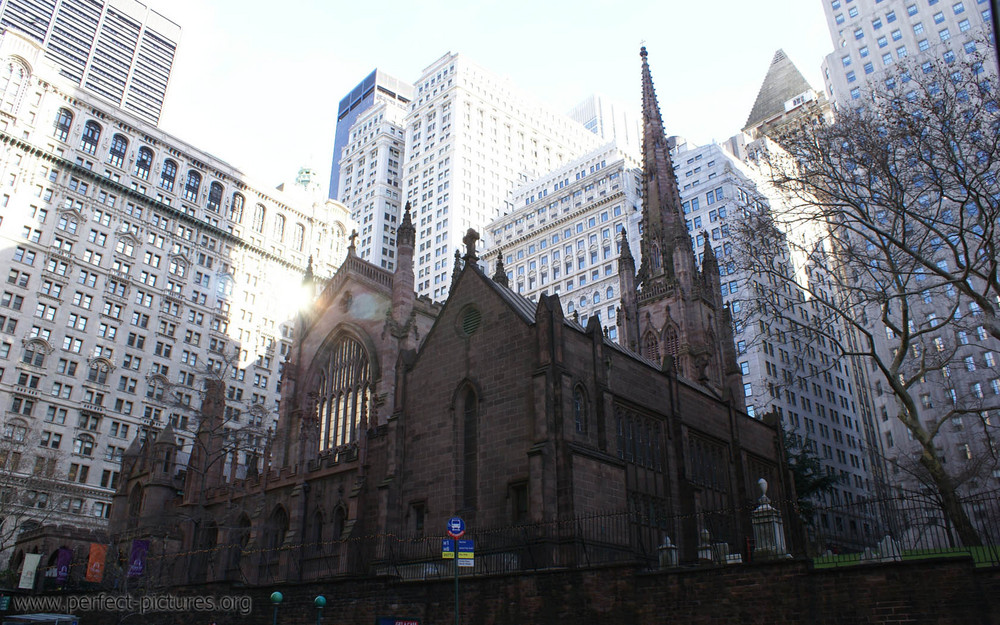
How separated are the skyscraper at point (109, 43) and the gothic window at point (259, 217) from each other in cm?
6889

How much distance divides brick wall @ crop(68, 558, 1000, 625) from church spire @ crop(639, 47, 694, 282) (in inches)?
1350

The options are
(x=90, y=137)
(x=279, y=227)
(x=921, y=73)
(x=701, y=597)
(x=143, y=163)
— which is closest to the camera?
(x=701, y=597)

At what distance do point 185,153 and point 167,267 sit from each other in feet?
50.6

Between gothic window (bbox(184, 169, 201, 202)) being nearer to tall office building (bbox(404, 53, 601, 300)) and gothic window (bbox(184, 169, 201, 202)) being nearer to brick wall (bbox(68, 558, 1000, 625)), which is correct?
tall office building (bbox(404, 53, 601, 300))

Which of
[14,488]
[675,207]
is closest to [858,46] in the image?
[675,207]

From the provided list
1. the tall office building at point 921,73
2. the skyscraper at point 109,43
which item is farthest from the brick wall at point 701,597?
the skyscraper at point 109,43

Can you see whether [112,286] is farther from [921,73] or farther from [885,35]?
[885,35]

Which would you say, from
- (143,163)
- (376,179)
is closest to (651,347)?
(143,163)

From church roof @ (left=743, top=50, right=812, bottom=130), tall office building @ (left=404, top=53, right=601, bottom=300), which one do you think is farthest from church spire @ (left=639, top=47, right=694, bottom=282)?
church roof @ (left=743, top=50, right=812, bottom=130)

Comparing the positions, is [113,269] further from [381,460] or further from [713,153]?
[713,153]

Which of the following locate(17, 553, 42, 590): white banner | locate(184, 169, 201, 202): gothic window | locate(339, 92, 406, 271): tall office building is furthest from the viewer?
locate(339, 92, 406, 271): tall office building

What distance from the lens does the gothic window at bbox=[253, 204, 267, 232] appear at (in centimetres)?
9225

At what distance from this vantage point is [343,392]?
45219 mm

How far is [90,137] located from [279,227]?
23.4 meters
